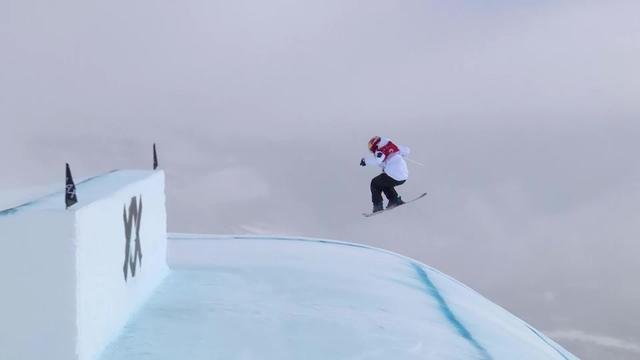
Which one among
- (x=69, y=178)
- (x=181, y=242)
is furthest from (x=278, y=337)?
(x=181, y=242)

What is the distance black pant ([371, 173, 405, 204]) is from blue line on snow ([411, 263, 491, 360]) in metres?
2.15

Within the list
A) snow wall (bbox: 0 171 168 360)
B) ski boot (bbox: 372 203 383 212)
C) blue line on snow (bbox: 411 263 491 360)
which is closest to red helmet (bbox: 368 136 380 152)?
ski boot (bbox: 372 203 383 212)

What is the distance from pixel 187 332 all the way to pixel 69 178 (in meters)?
1.58

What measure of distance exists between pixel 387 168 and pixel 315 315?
15.6ft

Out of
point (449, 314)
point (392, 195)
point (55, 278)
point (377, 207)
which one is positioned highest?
point (55, 278)

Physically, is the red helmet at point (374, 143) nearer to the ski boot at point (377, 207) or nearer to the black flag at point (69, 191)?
the ski boot at point (377, 207)

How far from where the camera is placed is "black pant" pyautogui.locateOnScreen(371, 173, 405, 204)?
10625mm

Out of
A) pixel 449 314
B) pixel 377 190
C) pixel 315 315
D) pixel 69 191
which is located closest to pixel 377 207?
pixel 377 190

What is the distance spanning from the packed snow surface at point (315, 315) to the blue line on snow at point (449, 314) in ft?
0.04

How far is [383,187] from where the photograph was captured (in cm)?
1077

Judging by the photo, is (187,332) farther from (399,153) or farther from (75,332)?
(399,153)

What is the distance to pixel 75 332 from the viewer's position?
14.1 ft

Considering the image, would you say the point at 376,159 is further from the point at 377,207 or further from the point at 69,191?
the point at 69,191

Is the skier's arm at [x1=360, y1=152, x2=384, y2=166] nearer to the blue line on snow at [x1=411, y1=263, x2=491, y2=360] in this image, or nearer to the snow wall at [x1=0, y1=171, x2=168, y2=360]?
the blue line on snow at [x1=411, y1=263, x2=491, y2=360]
